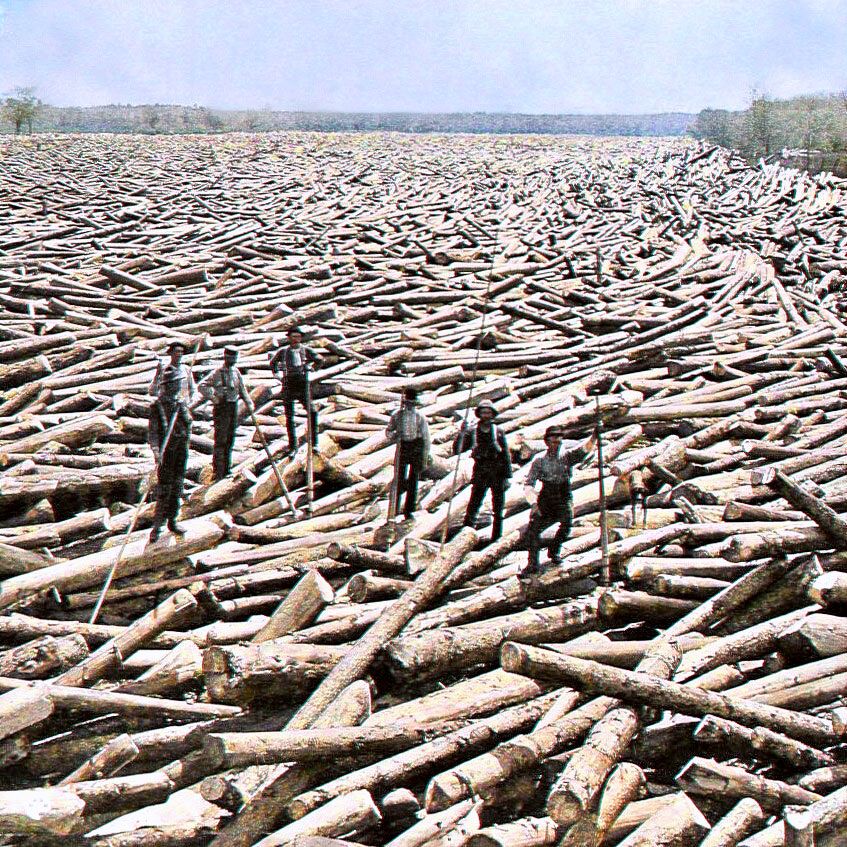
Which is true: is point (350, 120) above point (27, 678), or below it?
above

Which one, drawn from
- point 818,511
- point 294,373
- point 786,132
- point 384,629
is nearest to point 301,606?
point 384,629

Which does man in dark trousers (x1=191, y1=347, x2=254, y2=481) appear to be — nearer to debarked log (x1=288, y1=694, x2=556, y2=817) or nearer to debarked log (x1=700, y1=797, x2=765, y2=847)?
debarked log (x1=288, y1=694, x2=556, y2=817)

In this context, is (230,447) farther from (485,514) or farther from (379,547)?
(485,514)

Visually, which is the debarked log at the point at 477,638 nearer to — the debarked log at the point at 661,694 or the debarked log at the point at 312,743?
the debarked log at the point at 312,743

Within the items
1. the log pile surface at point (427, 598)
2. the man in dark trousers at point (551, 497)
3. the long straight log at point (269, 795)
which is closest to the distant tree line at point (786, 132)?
the log pile surface at point (427, 598)

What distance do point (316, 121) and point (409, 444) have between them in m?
77.2

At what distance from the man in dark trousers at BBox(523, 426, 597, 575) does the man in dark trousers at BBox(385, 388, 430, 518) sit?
1.16 meters

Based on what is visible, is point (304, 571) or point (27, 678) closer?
point (27, 678)

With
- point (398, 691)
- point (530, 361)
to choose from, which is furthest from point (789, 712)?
point (530, 361)

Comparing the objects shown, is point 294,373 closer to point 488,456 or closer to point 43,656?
point 488,456

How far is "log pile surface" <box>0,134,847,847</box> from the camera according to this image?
421 centimetres

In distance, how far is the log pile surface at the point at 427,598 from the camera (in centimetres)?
421

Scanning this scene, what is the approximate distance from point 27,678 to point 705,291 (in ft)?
45.0

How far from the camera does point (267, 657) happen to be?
4.91 m
